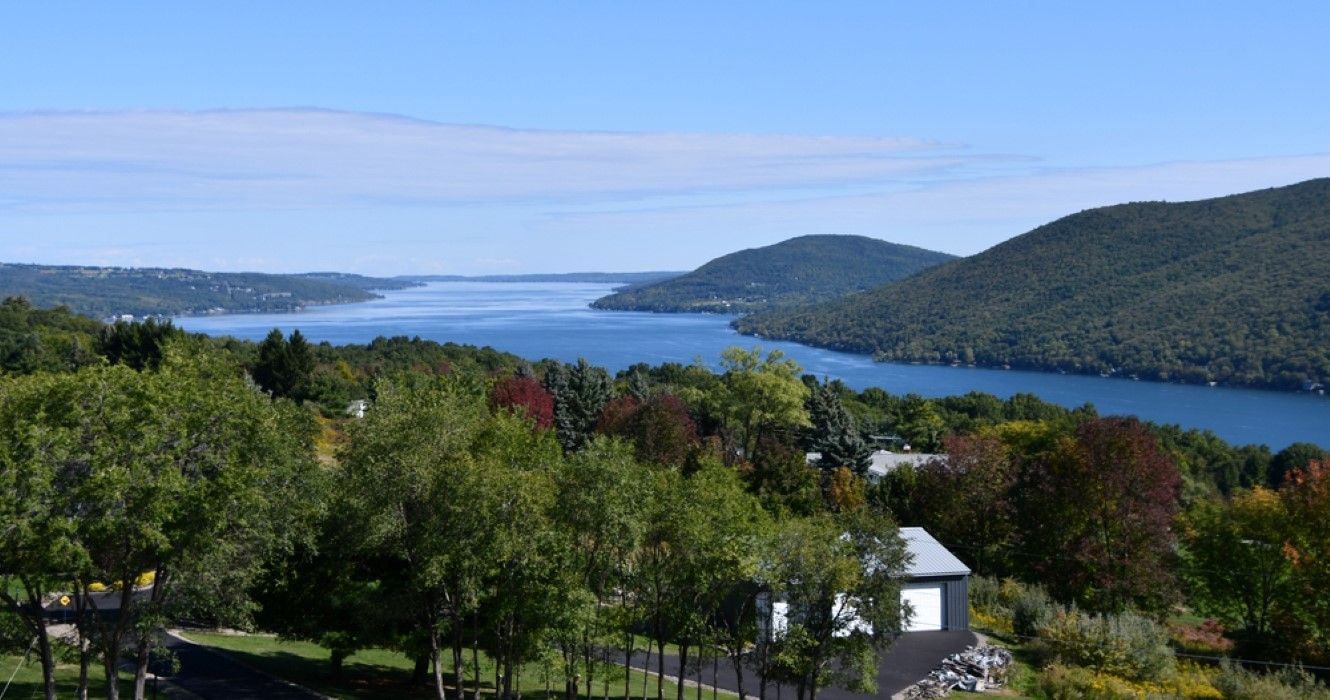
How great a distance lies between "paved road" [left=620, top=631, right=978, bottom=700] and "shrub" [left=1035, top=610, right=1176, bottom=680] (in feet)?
7.76

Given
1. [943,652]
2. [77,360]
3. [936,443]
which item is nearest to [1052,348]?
[936,443]

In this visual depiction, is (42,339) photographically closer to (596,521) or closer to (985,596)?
(985,596)

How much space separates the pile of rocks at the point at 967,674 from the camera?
23266 mm

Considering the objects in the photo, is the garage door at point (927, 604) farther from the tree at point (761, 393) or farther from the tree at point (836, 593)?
the tree at point (761, 393)

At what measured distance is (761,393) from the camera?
5006cm

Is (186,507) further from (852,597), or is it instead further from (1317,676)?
(1317,676)

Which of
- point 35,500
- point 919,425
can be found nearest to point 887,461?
point 919,425

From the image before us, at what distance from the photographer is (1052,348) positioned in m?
153

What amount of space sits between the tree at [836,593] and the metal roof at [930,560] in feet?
32.6

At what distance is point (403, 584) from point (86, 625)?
5.05 metres

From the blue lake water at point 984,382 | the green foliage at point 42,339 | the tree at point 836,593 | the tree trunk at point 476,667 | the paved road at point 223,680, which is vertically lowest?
the blue lake water at point 984,382

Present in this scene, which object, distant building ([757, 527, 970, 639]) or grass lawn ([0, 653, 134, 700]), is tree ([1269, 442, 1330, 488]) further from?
grass lawn ([0, 653, 134, 700])

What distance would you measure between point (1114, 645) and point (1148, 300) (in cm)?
14395

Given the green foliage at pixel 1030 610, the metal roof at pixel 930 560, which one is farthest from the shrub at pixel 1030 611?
the metal roof at pixel 930 560
